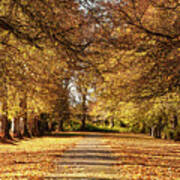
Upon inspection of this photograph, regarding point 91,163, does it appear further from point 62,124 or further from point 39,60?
point 62,124

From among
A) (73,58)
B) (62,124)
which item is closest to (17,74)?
(73,58)

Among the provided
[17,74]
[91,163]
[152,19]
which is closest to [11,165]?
[91,163]

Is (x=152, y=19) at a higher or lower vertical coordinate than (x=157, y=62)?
higher

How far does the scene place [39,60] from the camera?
9.73 metres

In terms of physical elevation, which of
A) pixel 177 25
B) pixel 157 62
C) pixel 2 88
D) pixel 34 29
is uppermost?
pixel 177 25

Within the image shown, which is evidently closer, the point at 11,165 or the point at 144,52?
the point at 144,52

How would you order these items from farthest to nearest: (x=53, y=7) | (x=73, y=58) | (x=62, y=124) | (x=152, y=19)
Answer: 1. (x=62, y=124)
2. (x=152, y=19)
3. (x=73, y=58)
4. (x=53, y=7)

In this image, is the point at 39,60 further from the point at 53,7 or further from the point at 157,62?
the point at 157,62

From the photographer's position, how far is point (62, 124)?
4866 centimetres

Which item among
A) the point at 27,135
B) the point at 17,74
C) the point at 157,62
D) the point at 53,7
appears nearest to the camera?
the point at 53,7

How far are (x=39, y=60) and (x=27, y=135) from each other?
21.8m

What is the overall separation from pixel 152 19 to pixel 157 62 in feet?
8.70

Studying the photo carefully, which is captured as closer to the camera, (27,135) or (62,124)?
(27,135)

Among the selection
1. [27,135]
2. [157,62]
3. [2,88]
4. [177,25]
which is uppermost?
[177,25]
